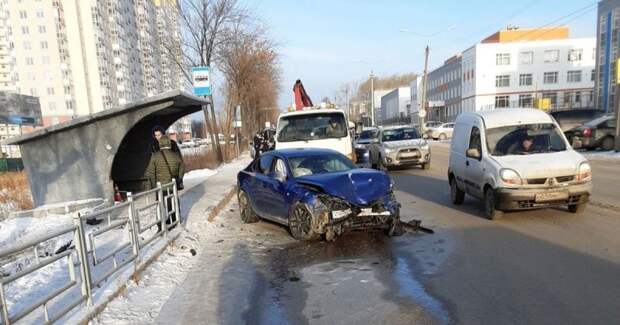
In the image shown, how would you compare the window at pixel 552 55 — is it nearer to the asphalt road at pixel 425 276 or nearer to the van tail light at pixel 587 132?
the van tail light at pixel 587 132

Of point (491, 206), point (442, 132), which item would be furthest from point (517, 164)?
point (442, 132)

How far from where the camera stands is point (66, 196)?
9031 mm

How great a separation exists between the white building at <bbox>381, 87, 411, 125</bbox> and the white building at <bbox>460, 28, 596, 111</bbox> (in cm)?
3729

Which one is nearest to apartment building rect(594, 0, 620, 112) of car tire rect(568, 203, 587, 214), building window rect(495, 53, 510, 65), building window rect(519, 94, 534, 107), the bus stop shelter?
building window rect(519, 94, 534, 107)

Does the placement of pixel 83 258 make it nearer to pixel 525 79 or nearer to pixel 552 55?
pixel 525 79

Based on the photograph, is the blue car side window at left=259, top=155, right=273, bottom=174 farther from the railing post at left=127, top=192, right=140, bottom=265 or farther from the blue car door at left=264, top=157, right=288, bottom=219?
the railing post at left=127, top=192, right=140, bottom=265

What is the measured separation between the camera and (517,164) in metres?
7.38

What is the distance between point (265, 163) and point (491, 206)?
4.34m

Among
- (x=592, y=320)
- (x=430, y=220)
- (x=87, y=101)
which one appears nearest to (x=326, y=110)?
→ (x=430, y=220)

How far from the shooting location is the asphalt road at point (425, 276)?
424cm

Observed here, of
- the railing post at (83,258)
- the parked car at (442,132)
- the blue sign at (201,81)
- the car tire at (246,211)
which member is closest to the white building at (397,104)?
the parked car at (442,132)

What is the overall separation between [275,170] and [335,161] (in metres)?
1.15

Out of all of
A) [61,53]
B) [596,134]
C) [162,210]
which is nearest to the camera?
[162,210]

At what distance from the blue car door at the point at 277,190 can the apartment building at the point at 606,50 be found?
2149 inches
